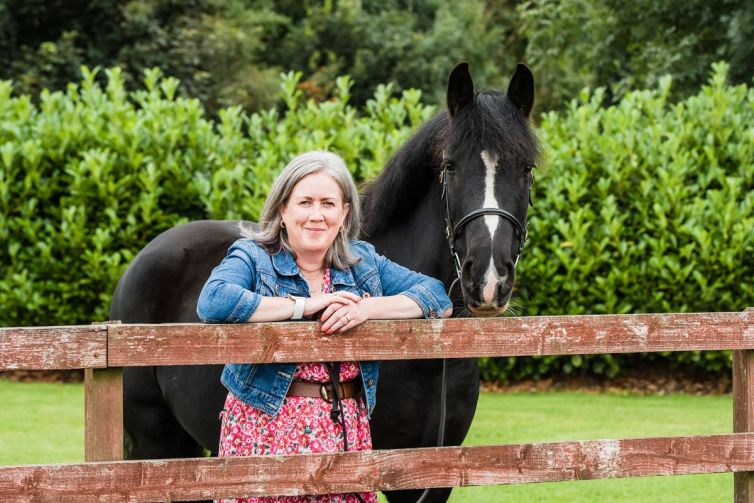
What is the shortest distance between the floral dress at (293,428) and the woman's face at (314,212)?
0.41 meters

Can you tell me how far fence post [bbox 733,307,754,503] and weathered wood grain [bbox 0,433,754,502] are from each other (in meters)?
0.07

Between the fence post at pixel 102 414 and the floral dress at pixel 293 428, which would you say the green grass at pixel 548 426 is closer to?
the floral dress at pixel 293 428

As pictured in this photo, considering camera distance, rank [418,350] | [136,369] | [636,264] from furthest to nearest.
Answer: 1. [636,264]
2. [136,369]
3. [418,350]

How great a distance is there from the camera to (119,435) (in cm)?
292

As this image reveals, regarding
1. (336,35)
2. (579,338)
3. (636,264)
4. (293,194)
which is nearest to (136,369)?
(293,194)

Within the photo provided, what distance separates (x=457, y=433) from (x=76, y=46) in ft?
60.4

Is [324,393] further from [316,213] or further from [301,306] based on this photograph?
[316,213]

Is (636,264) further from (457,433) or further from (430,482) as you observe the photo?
(430,482)

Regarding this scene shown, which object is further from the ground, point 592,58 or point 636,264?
point 592,58

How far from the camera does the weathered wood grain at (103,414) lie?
2.88 m

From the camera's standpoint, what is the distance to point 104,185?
366 inches

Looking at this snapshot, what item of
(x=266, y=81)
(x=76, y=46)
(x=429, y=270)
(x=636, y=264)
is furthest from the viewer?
(x=266, y=81)

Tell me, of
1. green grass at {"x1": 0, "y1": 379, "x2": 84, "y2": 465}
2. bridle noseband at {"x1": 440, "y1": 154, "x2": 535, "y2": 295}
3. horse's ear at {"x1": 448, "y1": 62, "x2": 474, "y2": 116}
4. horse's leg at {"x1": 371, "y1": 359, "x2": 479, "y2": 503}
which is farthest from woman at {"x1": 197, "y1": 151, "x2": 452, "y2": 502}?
green grass at {"x1": 0, "y1": 379, "x2": 84, "y2": 465}

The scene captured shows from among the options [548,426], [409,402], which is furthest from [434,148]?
[548,426]
